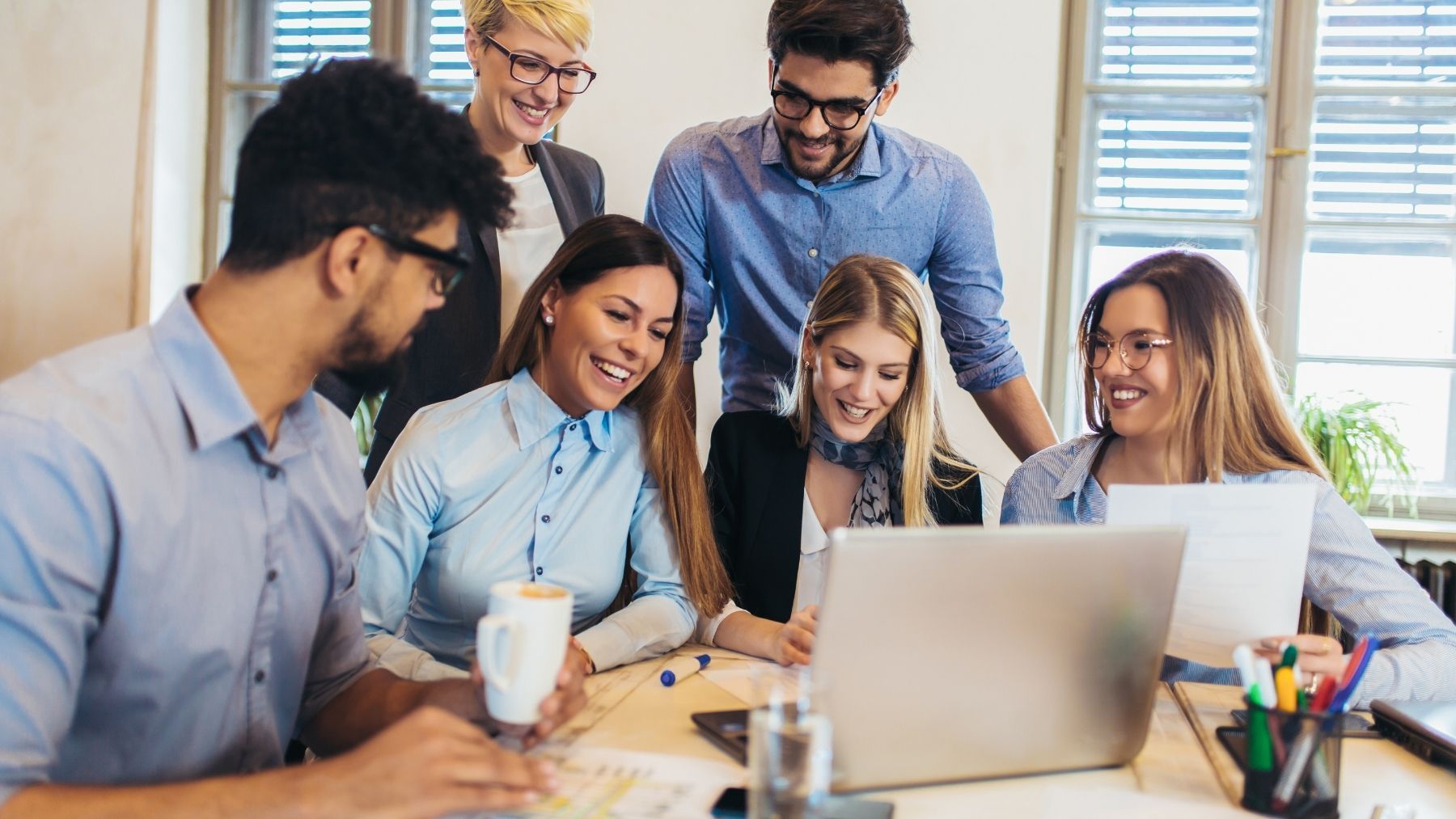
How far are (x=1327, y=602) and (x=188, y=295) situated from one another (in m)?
1.42

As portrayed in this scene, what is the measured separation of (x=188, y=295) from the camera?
3.38 feet

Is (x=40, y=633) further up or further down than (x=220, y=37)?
further down

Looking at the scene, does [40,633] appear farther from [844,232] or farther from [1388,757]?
[844,232]

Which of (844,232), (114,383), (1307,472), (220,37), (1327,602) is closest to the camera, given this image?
(114,383)

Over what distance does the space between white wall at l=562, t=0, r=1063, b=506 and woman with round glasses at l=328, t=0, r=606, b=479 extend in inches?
43.9

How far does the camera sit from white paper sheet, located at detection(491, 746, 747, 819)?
94 cm

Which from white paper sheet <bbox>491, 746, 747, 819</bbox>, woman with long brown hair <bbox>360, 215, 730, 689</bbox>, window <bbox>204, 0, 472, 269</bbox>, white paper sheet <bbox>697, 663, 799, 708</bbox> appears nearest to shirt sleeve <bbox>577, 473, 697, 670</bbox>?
woman with long brown hair <bbox>360, 215, 730, 689</bbox>

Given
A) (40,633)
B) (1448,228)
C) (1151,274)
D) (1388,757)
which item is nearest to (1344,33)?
(1448,228)

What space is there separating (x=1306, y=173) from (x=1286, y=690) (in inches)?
114

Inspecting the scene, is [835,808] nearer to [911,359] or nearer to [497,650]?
[497,650]

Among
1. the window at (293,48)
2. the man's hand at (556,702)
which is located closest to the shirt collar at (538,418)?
the man's hand at (556,702)

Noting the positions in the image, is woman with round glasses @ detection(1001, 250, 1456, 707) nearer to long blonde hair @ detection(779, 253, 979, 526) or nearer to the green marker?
long blonde hair @ detection(779, 253, 979, 526)

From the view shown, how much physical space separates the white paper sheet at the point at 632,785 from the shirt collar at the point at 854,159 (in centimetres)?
141

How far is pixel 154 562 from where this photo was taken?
37.5 inches
